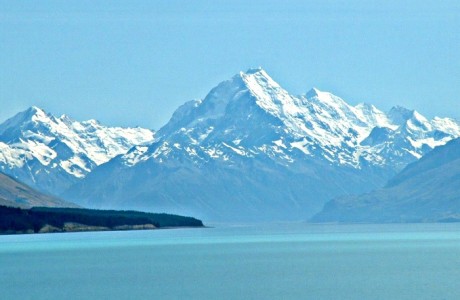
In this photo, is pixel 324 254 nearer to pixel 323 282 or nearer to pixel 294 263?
pixel 294 263

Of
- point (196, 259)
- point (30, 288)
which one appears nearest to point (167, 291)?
point (30, 288)

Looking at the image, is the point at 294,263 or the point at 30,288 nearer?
the point at 30,288

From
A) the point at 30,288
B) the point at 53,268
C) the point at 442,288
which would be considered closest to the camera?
the point at 442,288

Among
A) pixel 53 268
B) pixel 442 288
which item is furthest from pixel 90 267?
pixel 442 288

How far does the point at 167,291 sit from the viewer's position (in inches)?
4855

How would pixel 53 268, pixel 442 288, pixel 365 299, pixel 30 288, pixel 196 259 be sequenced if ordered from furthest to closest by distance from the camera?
1. pixel 196 259
2. pixel 53 268
3. pixel 30 288
4. pixel 442 288
5. pixel 365 299

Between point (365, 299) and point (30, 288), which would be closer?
point (365, 299)

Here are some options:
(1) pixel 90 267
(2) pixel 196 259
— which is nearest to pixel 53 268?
(1) pixel 90 267

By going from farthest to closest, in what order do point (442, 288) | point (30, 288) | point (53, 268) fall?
point (53, 268), point (30, 288), point (442, 288)

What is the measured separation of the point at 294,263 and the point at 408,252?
122 ft

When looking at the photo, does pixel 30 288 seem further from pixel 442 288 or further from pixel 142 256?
pixel 142 256

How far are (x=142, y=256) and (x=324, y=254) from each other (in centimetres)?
3275

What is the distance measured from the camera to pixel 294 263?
16988 centimetres

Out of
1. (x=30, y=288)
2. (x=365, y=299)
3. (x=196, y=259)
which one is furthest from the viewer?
(x=196, y=259)
